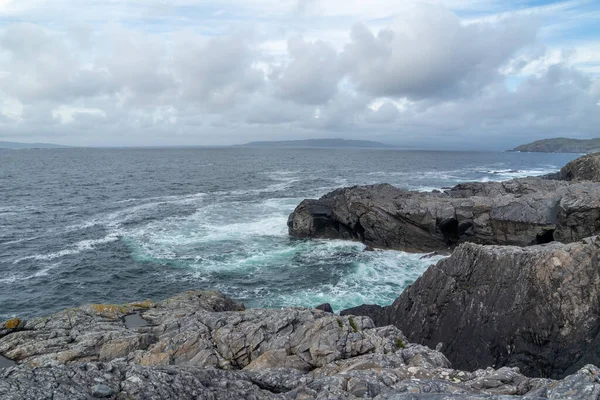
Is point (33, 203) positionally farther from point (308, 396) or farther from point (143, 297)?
point (308, 396)

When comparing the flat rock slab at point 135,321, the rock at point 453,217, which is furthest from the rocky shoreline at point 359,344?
the rock at point 453,217

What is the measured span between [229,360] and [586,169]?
73.7 meters

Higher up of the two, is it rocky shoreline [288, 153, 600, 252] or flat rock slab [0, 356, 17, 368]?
rocky shoreline [288, 153, 600, 252]

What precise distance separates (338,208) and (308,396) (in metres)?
42.9

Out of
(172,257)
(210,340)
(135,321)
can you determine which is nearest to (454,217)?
(172,257)

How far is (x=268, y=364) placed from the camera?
1725 cm

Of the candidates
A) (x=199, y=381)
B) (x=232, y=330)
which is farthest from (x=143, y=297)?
(x=199, y=381)

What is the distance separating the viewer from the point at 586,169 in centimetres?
6925

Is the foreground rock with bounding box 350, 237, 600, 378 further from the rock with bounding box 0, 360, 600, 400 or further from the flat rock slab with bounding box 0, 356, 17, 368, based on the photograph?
the flat rock slab with bounding box 0, 356, 17, 368

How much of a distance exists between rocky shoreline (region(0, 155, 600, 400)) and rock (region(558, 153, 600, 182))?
175 feet

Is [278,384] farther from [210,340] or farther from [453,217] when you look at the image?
[453,217]

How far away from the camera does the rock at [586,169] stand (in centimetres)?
6678

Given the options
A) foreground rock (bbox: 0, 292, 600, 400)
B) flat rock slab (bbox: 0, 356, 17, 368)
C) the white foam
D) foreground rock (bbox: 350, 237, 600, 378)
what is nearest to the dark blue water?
the white foam

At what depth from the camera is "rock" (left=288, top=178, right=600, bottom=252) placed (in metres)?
40.9
